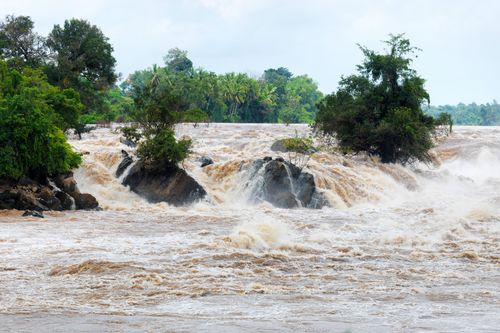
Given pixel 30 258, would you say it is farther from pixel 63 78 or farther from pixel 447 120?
pixel 63 78

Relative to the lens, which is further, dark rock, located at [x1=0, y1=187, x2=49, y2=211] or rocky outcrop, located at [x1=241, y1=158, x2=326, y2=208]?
rocky outcrop, located at [x1=241, y1=158, x2=326, y2=208]

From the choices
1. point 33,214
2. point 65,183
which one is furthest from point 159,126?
point 33,214

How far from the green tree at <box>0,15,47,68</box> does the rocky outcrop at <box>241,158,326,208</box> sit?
21.9m

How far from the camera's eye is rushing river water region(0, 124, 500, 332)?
9.50 metres

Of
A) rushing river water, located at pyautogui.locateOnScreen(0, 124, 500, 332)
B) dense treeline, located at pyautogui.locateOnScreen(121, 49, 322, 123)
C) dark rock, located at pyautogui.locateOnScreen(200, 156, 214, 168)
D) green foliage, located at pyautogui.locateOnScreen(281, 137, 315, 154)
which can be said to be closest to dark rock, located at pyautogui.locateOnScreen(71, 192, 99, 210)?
rushing river water, located at pyautogui.locateOnScreen(0, 124, 500, 332)

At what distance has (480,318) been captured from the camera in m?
9.49

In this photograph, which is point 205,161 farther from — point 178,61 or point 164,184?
point 178,61

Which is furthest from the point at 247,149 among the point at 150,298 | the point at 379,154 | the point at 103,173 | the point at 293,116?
the point at 293,116

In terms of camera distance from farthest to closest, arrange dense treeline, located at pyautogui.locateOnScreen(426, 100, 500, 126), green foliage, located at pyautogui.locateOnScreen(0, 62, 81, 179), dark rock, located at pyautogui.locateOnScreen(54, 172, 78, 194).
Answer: dense treeline, located at pyautogui.locateOnScreen(426, 100, 500, 126)
dark rock, located at pyautogui.locateOnScreen(54, 172, 78, 194)
green foliage, located at pyautogui.locateOnScreen(0, 62, 81, 179)

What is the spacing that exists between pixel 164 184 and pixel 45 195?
12.6 ft

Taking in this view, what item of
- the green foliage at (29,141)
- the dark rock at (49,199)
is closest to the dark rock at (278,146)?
the green foliage at (29,141)

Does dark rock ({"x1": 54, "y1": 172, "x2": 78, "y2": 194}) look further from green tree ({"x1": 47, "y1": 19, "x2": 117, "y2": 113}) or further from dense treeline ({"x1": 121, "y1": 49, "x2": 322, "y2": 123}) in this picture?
dense treeline ({"x1": 121, "y1": 49, "x2": 322, "y2": 123})

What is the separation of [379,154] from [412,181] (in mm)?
3309

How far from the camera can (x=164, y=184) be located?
920 inches
